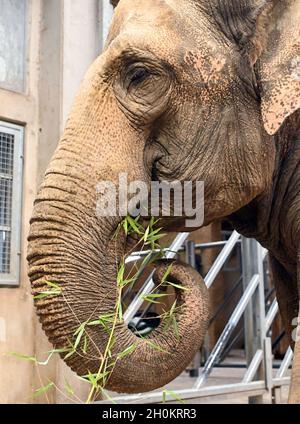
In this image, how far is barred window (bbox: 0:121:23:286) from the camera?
11.4 feet

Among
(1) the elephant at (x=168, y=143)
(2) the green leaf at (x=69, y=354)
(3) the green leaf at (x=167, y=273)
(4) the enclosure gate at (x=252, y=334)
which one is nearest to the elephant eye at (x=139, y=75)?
(1) the elephant at (x=168, y=143)

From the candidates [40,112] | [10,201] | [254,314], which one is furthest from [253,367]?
[40,112]

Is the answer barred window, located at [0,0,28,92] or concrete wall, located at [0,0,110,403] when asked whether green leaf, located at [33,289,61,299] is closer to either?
concrete wall, located at [0,0,110,403]

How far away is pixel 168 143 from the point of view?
2061mm

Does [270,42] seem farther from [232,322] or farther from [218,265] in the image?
[232,322]

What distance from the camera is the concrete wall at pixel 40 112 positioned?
136 inches

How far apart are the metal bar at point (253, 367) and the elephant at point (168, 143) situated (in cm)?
222

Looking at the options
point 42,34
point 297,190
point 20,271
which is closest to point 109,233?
point 297,190

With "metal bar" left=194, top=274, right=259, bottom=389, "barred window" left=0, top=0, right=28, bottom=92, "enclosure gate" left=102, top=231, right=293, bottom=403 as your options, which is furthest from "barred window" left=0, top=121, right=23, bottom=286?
"metal bar" left=194, top=274, right=259, bottom=389

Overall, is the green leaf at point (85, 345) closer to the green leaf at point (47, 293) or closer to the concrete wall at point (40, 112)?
the green leaf at point (47, 293)

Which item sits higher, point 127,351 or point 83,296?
point 83,296

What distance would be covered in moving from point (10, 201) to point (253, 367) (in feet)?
6.36

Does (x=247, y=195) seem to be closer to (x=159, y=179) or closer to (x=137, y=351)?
(x=159, y=179)

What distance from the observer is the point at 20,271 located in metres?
3.52
